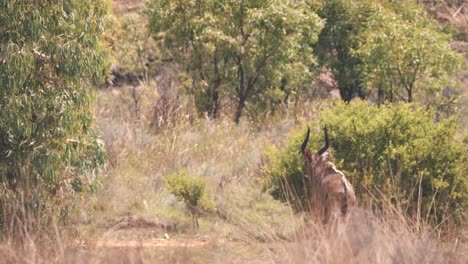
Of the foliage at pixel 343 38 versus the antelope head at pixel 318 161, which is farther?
the foliage at pixel 343 38

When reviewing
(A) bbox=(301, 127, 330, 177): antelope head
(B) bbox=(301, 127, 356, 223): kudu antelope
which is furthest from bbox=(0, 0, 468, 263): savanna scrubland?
(A) bbox=(301, 127, 330, 177): antelope head

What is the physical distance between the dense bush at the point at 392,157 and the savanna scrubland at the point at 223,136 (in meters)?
0.02

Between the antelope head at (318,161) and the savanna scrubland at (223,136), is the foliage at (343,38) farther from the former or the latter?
the antelope head at (318,161)

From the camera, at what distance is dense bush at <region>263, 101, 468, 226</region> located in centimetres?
1077

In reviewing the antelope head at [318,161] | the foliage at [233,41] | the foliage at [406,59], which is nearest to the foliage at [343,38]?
the foliage at [406,59]

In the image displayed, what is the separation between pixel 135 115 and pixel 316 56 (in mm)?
5587

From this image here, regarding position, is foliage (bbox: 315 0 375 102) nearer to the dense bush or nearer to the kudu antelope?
the dense bush

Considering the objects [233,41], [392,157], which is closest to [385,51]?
[233,41]

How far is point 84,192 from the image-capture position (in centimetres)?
1049

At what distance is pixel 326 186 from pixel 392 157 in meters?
1.59

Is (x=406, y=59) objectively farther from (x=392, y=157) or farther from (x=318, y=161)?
(x=318, y=161)

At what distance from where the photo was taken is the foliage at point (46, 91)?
926 cm

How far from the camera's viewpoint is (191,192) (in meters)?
12.8

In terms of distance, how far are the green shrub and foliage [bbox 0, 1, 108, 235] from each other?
2734 millimetres
